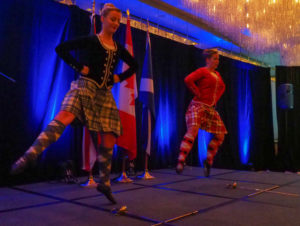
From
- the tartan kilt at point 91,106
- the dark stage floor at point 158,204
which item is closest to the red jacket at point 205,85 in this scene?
the dark stage floor at point 158,204

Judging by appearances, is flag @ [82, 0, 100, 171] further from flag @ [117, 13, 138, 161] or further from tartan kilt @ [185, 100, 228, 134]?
tartan kilt @ [185, 100, 228, 134]

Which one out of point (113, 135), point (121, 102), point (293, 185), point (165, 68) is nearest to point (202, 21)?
point (165, 68)

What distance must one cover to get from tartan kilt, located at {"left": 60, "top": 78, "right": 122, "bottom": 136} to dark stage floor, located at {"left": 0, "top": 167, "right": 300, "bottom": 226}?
583 millimetres

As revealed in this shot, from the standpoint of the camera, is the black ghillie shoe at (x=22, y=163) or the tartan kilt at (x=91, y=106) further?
the tartan kilt at (x=91, y=106)

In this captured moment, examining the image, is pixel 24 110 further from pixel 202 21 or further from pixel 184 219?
pixel 202 21

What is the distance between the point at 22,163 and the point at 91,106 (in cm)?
58

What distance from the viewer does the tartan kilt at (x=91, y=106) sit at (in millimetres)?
1841

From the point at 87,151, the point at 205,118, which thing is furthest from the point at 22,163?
the point at 205,118

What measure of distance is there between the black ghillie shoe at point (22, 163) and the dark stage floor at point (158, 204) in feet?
1.29

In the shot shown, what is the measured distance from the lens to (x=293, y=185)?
3.16 m

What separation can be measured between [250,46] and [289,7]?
231cm

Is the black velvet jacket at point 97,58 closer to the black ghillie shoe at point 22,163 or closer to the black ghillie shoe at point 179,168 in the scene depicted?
the black ghillie shoe at point 22,163

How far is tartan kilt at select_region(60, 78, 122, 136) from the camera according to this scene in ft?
6.04

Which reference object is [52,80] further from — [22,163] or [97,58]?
[22,163]
